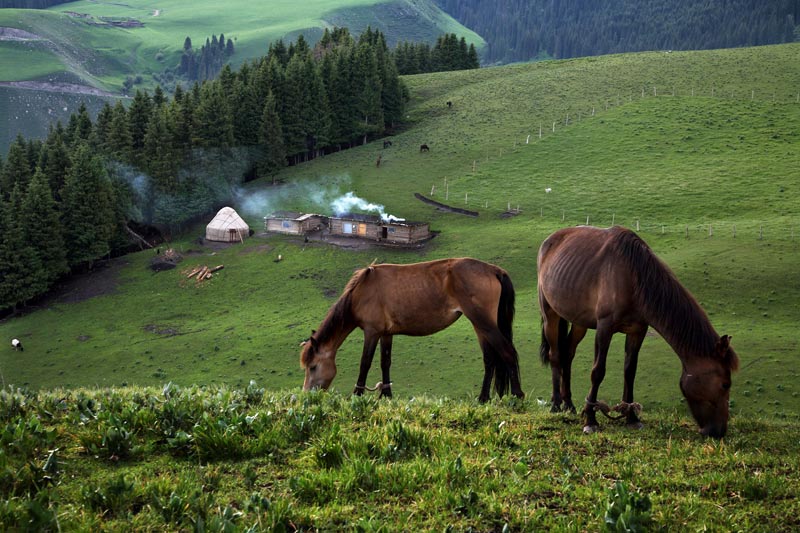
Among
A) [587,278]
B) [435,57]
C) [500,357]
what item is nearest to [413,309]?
[500,357]

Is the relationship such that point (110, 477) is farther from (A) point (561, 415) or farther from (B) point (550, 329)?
(B) point (550, 329)

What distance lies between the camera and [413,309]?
57.9 feet

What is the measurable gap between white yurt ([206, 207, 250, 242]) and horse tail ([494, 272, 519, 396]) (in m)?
61.2

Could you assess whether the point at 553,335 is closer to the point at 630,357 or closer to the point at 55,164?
the point at 630,357

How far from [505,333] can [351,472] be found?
10404 millimetres

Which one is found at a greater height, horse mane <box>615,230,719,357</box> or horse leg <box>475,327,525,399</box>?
horse mane <box>615,230,719,357</box>

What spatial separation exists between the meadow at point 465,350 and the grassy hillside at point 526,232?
11.8 inches

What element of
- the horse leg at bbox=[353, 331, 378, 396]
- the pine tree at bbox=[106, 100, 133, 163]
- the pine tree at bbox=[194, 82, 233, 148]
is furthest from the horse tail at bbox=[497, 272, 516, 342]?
the pine tree at bbox=[194, 82, 233, 148]

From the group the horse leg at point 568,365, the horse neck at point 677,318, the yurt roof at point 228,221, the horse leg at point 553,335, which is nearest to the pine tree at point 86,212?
the yurt roof at point 228,221

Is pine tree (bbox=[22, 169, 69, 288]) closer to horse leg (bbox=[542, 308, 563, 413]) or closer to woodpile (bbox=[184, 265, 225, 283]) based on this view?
woodpile (bbox=[184, 265, 225, 283])

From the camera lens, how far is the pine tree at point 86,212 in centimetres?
7162

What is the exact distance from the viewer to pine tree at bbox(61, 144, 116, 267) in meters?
71.6

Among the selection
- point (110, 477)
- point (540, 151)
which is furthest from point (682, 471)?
point (540, 151)

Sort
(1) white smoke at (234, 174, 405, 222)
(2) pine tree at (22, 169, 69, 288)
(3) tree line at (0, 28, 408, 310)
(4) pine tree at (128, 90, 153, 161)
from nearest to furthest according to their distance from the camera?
(2) pine tree at (22, 169, 69, 288) < (3) tree line at (0, 28, 408, 310) < (1) white smoke at (234, 174, 405, 222) < (4) pine tree at (128, 90, 153, 161)
